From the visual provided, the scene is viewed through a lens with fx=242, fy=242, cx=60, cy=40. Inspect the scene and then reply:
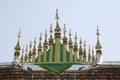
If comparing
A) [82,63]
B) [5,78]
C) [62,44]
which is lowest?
[5,78]

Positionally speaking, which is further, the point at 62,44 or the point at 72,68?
the point at 62,44

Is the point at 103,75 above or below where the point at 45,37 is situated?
below

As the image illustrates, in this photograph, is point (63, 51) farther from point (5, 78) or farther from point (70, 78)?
A: point (5, 78)

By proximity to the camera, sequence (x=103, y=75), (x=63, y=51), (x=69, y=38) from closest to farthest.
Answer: (x=103, y=75) → (x=63, y=51) → (x=69, y=38)

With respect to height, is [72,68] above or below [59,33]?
below

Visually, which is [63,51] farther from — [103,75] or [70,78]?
[103,75]

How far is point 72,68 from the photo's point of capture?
12461 mm

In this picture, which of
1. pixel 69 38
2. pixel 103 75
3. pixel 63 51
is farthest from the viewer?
pixel 69 38

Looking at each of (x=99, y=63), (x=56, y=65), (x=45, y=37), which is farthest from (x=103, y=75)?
(x=45, y=37)

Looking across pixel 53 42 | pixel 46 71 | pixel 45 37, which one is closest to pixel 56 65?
pixel 46 71

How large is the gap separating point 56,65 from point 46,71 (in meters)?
0.61

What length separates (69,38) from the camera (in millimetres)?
14211

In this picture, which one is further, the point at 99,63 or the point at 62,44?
the point at 62,44

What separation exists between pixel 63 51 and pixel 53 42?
0.88 meters
